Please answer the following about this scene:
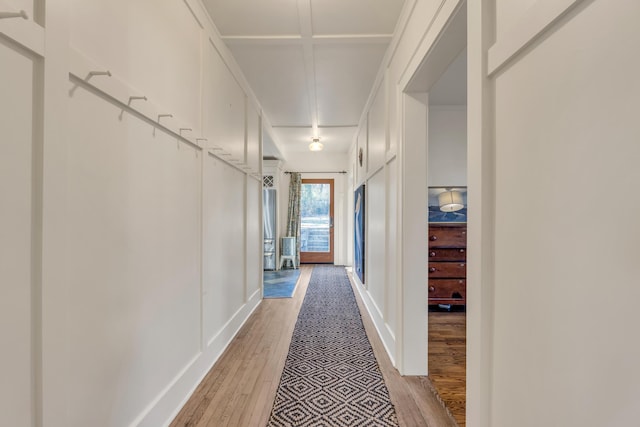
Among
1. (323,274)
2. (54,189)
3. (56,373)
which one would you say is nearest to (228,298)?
(56,373)

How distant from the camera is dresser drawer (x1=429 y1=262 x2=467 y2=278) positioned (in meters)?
3.73

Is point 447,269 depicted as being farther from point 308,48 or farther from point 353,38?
point 308,48

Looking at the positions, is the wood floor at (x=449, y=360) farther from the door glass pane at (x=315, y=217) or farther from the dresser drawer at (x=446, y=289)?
the door glass pane at (x=315, y=217)

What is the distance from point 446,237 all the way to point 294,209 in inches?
149

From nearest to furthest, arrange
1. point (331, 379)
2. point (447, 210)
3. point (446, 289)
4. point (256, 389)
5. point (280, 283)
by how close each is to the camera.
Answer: point (256, 389) → point (331, 379) → point (446, 289) → point (447, 210) → point (280, 283)

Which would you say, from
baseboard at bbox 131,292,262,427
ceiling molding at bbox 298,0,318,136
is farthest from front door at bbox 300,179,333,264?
baseboard at bbox 131,292,262,427

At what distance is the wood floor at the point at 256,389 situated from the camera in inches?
66.6

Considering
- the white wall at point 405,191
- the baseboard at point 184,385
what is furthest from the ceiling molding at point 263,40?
the baseboard at point 184,385

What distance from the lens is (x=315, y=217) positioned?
7152mm
